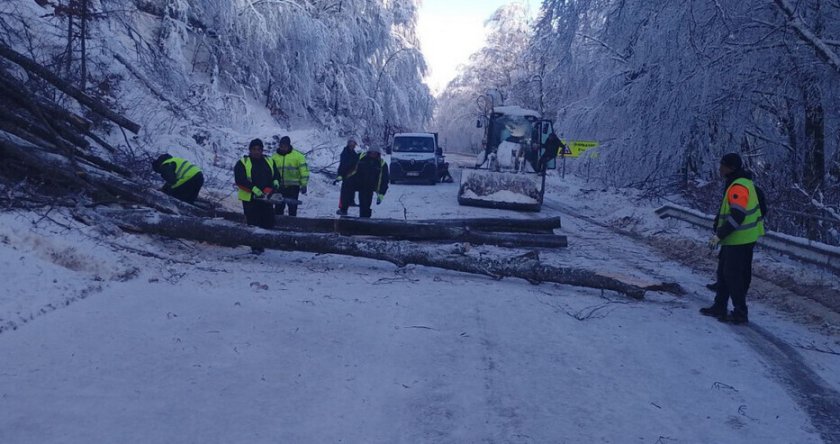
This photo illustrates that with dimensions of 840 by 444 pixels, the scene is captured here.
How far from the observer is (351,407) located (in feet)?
11.2

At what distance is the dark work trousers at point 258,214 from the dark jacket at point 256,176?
0.88ft

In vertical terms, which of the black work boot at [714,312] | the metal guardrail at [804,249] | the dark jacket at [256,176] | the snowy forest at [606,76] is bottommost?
the black work boot at [714,312]

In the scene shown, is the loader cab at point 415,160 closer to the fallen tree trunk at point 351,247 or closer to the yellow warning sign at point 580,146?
the yellow warning sign at point 580,146

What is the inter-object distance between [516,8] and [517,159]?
2828cm

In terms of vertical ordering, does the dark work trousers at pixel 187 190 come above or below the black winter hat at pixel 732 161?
below

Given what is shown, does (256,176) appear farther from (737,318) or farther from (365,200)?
(737,318)

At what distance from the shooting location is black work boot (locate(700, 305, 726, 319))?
18.9 feet

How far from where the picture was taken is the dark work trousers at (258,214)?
25.3ft

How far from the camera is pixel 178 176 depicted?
794 cm

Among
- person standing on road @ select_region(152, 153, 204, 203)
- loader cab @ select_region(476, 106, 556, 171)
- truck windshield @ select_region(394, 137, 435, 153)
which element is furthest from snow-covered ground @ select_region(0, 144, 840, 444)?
truck windshield @ select_region(394, 137, 435, 153)

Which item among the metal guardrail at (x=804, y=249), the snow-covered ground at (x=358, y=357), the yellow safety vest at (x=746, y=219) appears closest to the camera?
the snow-covered ground at (x=358, y=357)

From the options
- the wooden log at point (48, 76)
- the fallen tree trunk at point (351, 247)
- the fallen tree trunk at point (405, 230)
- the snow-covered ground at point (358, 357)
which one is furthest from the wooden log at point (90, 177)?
the fallen tree trunk at point (405, 230)

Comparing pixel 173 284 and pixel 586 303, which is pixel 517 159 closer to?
pixel 586 303

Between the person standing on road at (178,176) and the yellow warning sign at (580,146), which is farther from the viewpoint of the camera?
the yellow warning sign at (580,146)
